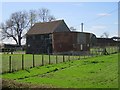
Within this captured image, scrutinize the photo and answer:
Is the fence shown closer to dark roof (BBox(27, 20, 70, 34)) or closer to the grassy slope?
the grassy slope

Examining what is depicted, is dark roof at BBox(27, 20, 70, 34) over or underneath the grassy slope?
over

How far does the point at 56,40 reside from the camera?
73500 millimetres

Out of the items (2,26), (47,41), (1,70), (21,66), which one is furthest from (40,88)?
(2,26)

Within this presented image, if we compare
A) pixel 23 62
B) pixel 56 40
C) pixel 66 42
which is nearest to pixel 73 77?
pixel 23 62

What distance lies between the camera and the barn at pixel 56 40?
235 feet

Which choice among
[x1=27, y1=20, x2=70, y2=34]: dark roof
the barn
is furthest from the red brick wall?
[x1=27, y1=20, x2=70, y2=34]: dark roof

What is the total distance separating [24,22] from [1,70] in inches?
3338

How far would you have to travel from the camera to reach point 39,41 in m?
Answer: 80.4

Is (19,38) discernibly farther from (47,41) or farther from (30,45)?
(47,41)

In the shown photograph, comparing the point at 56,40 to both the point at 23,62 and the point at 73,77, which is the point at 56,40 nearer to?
the point at 23,62

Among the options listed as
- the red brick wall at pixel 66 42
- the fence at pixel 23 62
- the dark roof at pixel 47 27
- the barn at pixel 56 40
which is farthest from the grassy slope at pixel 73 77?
the dark roof at pixel 47 27

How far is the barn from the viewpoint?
71750 millimetres

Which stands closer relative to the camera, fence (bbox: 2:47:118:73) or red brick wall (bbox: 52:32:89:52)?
fence (bbox: 2:47:118:73)

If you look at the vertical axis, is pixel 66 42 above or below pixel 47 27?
below
